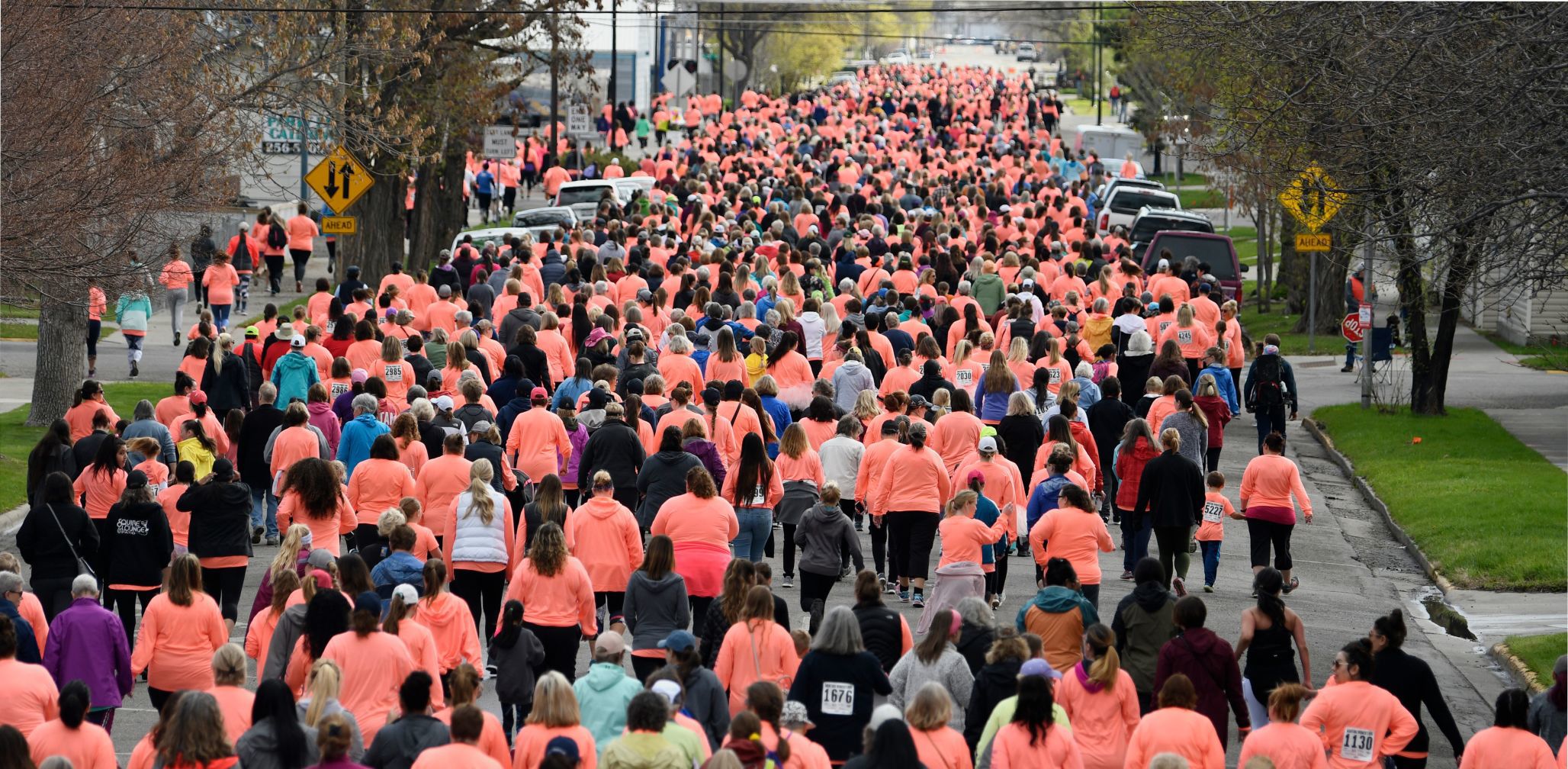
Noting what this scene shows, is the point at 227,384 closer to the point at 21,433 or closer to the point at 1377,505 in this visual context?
the point at 21,433

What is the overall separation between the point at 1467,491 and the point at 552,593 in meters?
12.1

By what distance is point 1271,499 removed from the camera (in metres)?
15.1

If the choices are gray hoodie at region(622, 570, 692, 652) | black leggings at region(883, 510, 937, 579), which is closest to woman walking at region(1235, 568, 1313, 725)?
gray hoodie at region(622, 570, 692, 652)

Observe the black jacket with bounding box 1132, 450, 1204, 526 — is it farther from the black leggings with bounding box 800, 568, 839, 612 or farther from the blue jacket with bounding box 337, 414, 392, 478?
the blue jacket with bounding box 337, 414, 392, 478

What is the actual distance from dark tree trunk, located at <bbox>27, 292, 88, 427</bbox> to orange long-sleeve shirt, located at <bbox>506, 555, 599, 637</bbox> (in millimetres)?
12059

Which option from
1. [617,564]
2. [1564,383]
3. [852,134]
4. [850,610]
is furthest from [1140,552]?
[852,134]

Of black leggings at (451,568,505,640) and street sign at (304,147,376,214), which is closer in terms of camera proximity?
black leggings at (451,568,505,640)

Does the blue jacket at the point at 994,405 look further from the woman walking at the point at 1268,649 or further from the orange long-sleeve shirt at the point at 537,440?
the woman walking at the point at 1268,649

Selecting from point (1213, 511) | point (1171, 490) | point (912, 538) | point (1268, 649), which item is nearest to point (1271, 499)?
point (1213, 511)

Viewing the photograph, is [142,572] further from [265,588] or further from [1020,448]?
[1020,448]

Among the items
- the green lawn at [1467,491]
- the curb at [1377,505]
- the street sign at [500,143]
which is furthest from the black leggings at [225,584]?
the street sign at [500,143]

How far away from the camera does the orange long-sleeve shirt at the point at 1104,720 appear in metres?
9.59

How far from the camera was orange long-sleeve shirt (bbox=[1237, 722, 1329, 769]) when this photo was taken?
8.80 meters

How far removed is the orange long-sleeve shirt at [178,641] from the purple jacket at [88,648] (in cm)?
18
